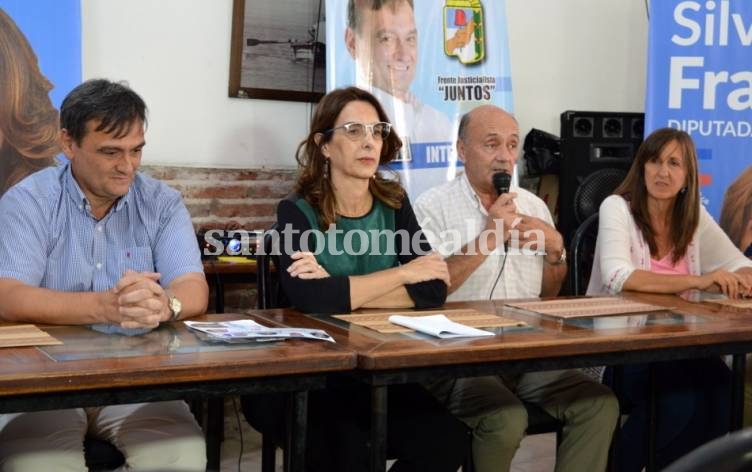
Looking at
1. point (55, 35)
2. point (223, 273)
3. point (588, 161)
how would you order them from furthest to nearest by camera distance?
point (588, 161) → point (223, 273) → point (55, 35)

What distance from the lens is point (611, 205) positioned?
308 cm

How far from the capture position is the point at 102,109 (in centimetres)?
221

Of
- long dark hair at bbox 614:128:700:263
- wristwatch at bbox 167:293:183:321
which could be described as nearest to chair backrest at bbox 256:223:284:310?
wristwatch at bbox 167:293:183:321

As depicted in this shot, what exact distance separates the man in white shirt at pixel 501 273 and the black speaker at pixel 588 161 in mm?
1363

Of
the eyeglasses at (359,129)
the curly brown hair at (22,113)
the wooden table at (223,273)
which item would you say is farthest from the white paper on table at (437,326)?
the curly brown hair at (22,113)

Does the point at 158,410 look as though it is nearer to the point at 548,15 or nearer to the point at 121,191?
the point at 121,191

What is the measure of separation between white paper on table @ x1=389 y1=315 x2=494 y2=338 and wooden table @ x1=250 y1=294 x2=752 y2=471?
4 centimetres

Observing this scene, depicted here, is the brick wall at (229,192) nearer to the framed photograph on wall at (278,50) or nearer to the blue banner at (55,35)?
the framed photograph on wall at (278,50)

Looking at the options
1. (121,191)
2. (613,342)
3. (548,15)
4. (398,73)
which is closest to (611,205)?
(613,342)

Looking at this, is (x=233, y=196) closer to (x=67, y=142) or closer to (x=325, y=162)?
(x=325, y=162)

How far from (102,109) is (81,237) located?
31cm

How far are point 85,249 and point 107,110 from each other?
0.33 meters

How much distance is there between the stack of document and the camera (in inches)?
74.1

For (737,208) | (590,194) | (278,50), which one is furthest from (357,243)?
(737,208)
